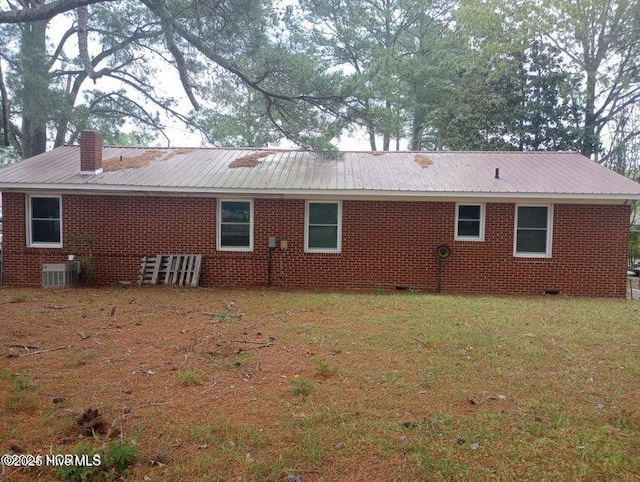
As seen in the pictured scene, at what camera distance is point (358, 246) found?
35.3 feet

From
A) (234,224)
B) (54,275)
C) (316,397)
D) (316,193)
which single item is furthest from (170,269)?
(316,397)

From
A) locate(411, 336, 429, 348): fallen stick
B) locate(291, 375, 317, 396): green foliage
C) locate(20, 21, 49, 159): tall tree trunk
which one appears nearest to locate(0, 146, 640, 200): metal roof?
locate(20, 21, 49, 159): tall tree trunk

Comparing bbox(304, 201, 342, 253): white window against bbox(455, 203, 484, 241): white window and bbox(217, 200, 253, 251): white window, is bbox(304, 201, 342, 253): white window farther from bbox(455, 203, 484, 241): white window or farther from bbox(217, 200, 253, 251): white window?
bbox(455, 203, 484, 241): white window

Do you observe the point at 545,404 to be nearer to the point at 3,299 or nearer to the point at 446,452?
the point at 446,452

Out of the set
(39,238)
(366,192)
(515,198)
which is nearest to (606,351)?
(515,198)

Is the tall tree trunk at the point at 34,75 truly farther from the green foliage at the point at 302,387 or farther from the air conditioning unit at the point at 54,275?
the green foliage at the point at 302,387

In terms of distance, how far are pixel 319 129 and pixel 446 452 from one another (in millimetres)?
8540

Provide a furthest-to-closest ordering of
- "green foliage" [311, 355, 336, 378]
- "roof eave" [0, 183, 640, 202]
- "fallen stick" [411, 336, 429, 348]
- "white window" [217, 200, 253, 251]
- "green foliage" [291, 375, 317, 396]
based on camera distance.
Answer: "white window" [217, 200, 253, 251], "roof eave" [0, 183, 640, 202], "fallen stick" [411, 336, 429, 348], "green foliage" [311, 355, 336, 378], "green foliage" [291, 375, 317, 396]

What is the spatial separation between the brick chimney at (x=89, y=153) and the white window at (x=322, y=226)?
5.72 metres

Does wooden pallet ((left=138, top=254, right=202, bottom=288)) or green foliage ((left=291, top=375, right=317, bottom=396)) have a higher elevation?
wooden pallet ((left=138, top=254, right=202, bottom=288))

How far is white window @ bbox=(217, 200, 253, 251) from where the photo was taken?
1097cm

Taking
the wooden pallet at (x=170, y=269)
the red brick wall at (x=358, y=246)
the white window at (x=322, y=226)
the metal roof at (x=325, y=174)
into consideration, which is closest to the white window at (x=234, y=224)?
the red brick wall at (x=358, y=246)

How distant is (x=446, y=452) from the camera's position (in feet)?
10.0

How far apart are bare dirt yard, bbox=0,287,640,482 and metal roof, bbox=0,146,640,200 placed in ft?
12.5
